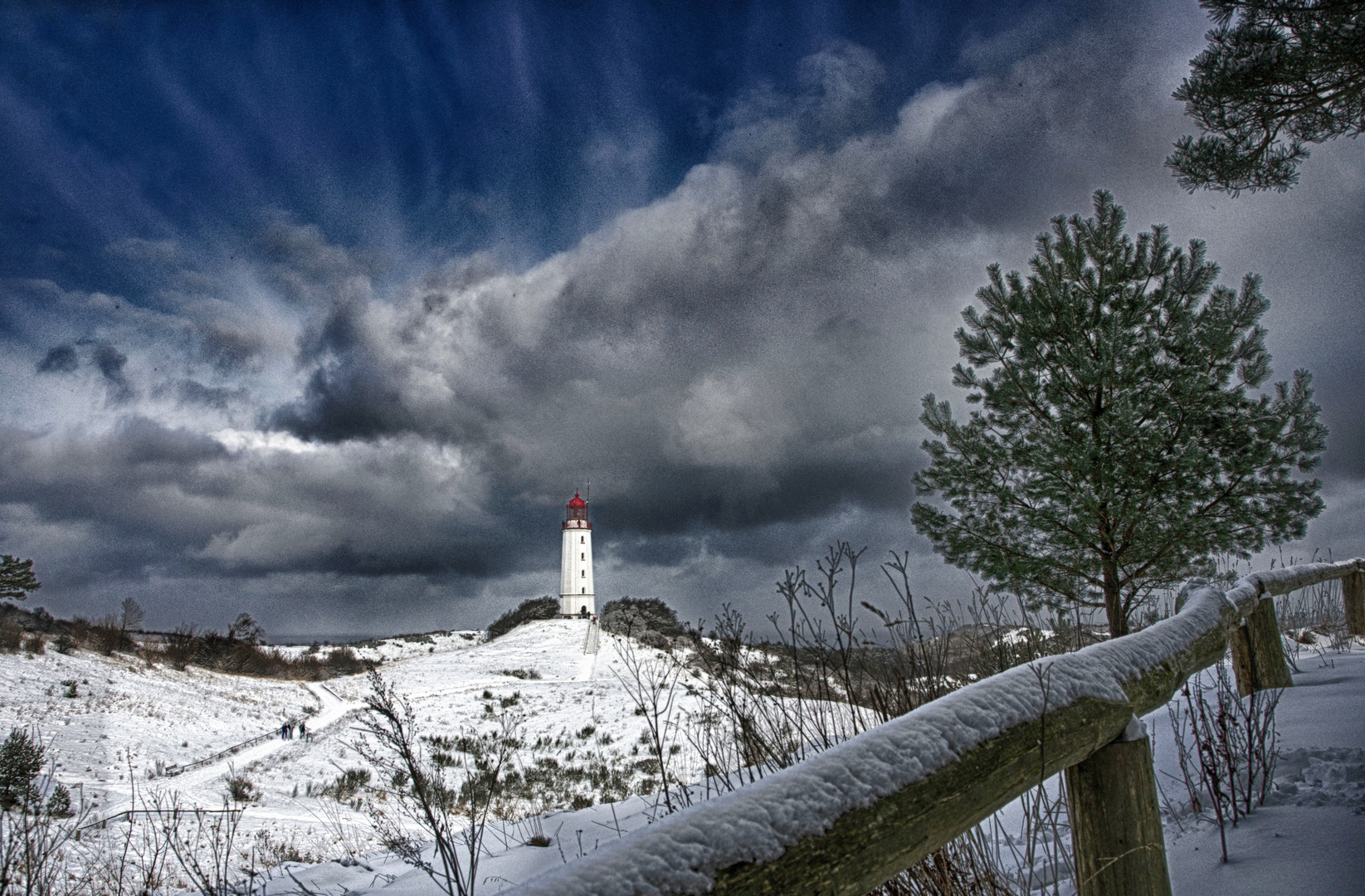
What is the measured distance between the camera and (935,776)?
1.16m

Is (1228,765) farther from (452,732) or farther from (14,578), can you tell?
(14,578)

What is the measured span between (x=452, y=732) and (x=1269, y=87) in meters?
20.6

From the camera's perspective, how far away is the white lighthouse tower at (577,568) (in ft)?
178

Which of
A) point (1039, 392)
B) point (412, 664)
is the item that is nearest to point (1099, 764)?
point (1039, 392)

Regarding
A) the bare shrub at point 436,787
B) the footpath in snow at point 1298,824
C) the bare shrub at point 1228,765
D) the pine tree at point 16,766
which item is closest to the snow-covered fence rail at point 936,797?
the footpath in snow at point 1298,824

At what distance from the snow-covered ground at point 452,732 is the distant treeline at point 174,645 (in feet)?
4.73

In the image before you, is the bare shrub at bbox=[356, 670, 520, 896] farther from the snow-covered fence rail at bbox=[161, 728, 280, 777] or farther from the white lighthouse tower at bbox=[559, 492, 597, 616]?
the white lighthouse tower at bbox=[559, 492, 597, 616]

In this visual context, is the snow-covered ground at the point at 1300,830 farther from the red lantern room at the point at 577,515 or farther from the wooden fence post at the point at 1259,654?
the red lantern room at the point at 577,515

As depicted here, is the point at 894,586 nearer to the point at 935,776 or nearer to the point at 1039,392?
the point at 935,776

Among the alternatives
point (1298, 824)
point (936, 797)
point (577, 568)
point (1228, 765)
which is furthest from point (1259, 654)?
point (577, 568)

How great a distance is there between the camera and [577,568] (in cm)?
5512

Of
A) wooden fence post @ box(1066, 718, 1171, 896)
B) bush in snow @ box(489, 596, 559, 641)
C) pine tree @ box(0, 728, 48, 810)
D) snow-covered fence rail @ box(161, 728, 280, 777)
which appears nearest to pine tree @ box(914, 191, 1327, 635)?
wooden fence post @ box(1066, 718, 1171, 896)

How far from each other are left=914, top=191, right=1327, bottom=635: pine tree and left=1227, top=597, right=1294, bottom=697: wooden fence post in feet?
14.0

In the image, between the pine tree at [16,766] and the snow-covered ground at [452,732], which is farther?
the pine tree at [16,766]
